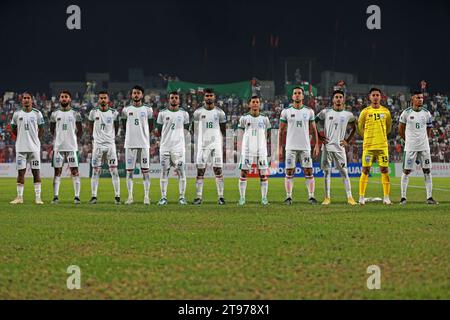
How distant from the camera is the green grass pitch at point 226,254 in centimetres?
532

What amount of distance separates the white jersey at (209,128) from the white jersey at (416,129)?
163 inches

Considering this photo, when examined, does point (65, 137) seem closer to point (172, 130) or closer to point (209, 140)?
point (172, 130)

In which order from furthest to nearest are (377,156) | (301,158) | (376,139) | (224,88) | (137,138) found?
(224,88)
(137,138)
(301,158)
(377,156)
(376,139)

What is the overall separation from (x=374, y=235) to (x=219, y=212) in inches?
161

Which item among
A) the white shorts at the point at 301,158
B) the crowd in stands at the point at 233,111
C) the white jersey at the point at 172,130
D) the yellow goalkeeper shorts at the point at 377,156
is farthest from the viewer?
the crowd in stands at the point at 233,111

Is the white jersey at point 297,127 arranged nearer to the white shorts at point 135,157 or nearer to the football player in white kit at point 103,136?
the white shorts at point 135,157

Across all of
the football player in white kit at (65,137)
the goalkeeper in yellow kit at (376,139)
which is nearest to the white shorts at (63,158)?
the football player in white kit at (65,137)

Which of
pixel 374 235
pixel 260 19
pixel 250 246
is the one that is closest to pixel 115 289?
pixel 250 246

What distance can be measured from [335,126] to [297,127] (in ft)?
2.81

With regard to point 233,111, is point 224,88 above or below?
above

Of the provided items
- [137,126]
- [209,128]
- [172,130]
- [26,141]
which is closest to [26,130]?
[26,141]

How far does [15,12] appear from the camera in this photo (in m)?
41.2

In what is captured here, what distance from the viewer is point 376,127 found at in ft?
45.1

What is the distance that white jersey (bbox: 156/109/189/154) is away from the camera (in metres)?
14.2
